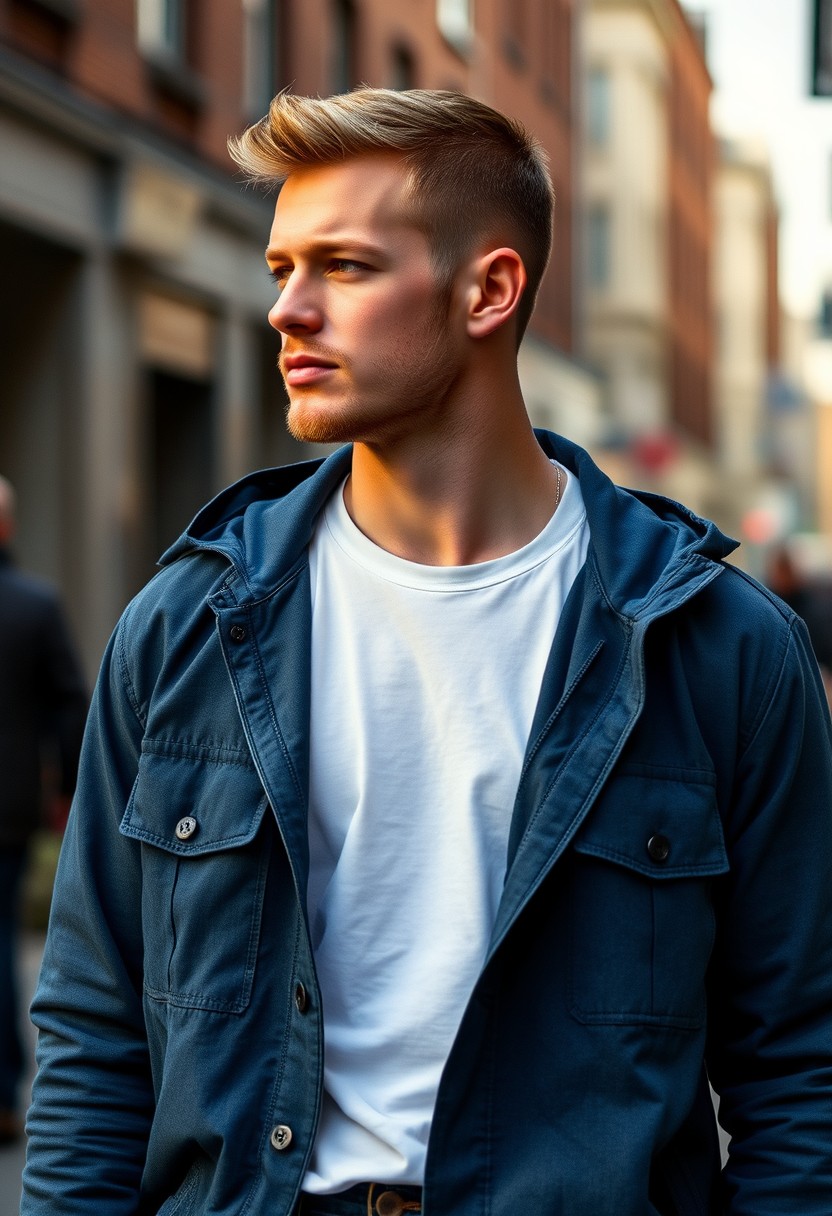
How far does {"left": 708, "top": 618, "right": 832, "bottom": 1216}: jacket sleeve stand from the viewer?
2148 mm

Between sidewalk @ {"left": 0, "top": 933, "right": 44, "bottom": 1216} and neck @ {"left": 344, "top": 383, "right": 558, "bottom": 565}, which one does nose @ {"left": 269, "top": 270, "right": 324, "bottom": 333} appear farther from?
sidewalk @ {"left": 0, "top": 933, "right": 44, "bottom": 1216}

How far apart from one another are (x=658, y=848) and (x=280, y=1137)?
1.63ft

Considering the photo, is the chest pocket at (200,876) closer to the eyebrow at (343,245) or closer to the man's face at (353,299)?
the man's face at (353,299)

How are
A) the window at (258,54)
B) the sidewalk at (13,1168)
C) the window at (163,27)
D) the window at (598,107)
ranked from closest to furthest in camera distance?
the sidewalk at (13,1168)
the window at (163,27)
the window at (258,54)
the window at (598,107)

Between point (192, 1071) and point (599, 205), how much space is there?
46321 millimetres

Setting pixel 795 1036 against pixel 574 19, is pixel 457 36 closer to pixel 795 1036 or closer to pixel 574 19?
pixel 574 19

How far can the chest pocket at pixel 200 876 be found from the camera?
6.94 ft

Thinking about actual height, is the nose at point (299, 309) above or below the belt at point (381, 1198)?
above

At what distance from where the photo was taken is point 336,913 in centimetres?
216

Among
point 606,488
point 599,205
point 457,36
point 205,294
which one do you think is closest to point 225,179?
point 205,294

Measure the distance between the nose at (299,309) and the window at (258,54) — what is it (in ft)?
50.0

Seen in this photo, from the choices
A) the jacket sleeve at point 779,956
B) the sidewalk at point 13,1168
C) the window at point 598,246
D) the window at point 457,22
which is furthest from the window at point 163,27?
the window at point 598,246

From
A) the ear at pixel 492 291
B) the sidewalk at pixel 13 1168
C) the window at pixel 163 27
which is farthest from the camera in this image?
the window at pixel 163 27

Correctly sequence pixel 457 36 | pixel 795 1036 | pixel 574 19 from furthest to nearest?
pixel 574 19, pixel 457 36, pixel 795 1036
